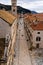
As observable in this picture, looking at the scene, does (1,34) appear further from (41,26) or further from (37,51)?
(41,26)

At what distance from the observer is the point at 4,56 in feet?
52.0

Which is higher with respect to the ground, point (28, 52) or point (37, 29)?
point (37, 29)

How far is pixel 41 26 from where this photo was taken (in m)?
44.8

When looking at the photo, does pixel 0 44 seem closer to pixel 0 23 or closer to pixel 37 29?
pixel 0 23

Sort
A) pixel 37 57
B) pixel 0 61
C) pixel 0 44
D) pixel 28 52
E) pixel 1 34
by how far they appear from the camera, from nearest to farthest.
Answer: pixel 0 61
pixel 0 44
pixel 1 34
pixel 37 57
pixel 28 52

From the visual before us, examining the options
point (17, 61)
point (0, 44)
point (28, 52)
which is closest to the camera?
point (0, 44)

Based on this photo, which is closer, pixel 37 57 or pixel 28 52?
pixel 37 57

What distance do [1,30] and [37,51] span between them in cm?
2084

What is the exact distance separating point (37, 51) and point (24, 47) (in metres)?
3.68

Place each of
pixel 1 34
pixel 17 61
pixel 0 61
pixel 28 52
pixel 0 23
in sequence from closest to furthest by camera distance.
Result: pixel 0 61
pixel 1 34
pixel 0 23
pixel 17 61
pixel 28 52

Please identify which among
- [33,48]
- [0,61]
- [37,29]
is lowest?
[33,48]

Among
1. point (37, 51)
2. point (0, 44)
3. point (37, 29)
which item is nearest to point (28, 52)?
point (37, 51)

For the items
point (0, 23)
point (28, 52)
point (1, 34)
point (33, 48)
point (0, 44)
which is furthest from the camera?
point (33, 48)

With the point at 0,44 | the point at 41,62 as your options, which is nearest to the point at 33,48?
the point at 41,62
